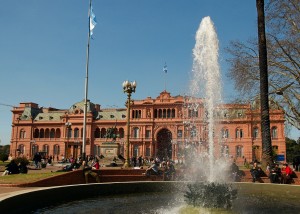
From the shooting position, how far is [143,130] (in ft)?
246

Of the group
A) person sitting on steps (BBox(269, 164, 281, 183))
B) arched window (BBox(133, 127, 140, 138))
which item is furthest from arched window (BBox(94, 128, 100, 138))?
person sitting on steps (BBox(269, 164, 281, 183))

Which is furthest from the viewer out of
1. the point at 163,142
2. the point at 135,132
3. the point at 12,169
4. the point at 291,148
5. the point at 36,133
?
the point at 36,133

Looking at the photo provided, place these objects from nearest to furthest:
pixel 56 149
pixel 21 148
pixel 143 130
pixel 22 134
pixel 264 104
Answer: pixel 264 104 < pixel 143 130 < pixel 56 149 < pixel 21 148 < pixel 22 134

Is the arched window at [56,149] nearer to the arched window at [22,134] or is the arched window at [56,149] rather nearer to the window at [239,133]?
the arched window at [22,134]

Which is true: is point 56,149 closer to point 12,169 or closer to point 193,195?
point 12,169

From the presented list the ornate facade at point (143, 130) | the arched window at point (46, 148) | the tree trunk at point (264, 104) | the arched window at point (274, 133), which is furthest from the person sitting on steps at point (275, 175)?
the arched window at point (46, 148)

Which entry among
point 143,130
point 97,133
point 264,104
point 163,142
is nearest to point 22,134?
point 97,133

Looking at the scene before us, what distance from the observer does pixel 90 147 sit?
3157 inches

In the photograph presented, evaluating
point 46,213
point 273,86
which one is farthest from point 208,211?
point 273,86

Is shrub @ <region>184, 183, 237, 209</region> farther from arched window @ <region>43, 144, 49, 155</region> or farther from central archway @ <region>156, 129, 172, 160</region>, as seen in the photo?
arched window @ <region>43, 144, 49, 155</region>

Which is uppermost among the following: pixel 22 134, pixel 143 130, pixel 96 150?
pixel 143 130

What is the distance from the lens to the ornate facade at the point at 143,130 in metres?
69.0

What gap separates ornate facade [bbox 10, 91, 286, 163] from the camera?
69.0m

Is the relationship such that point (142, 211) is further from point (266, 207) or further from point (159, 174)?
point (159, 174)
